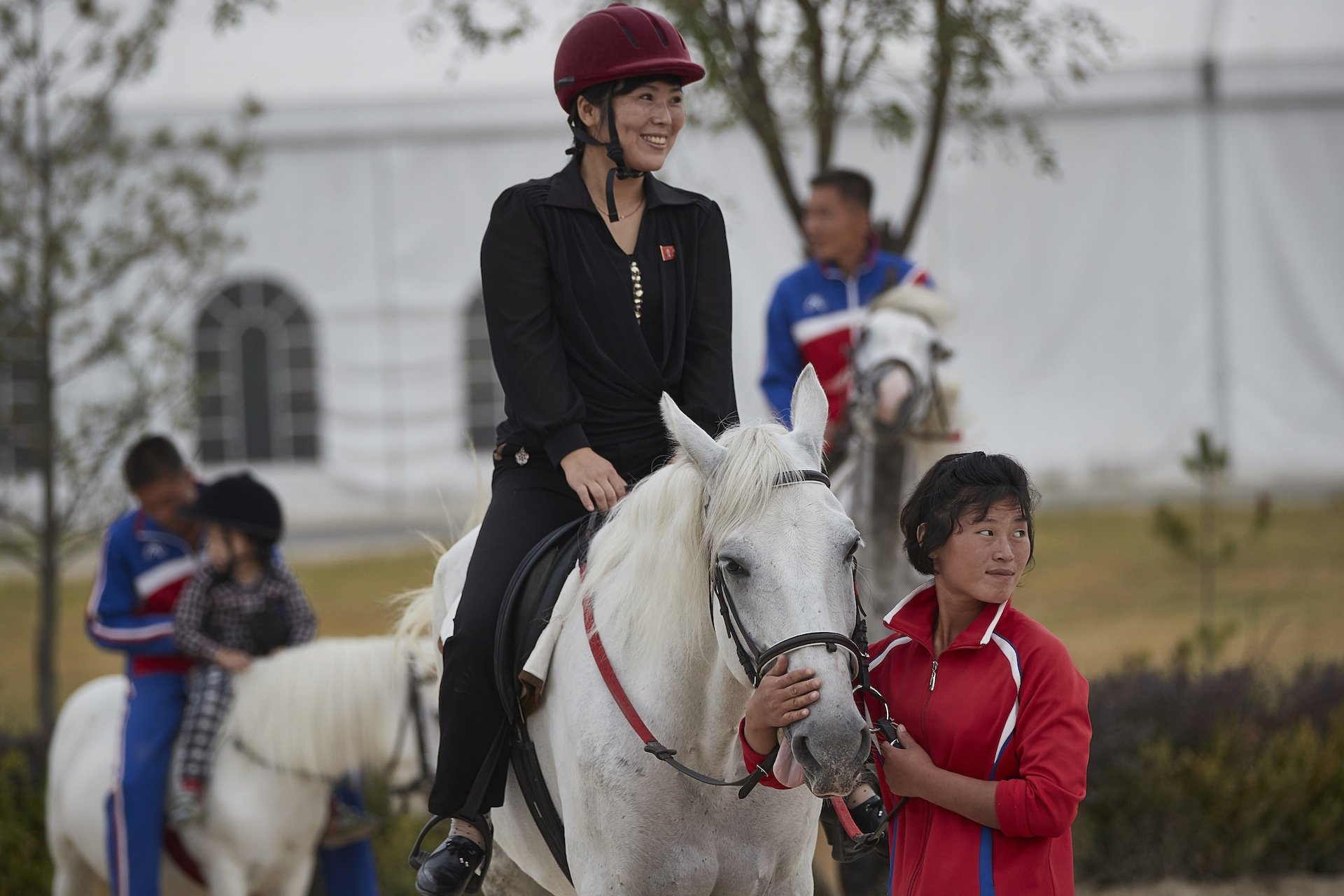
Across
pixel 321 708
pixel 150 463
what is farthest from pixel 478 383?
pixel 321 708

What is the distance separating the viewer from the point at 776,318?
19.4 ft

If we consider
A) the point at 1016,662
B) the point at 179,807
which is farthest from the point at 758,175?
the point at 1016,662

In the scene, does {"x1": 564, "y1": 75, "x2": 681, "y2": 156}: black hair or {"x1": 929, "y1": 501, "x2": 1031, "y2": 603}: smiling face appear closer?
{"x1": 929, "y1": 501, "x2": 1031, "y2": 603}: smiling face

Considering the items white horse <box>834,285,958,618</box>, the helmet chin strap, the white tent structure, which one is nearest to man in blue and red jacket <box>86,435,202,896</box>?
white horse <box>834,285,958,618</box>

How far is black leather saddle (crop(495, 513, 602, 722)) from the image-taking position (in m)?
3.15

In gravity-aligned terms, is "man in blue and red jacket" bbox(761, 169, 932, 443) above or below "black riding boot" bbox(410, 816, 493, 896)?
above

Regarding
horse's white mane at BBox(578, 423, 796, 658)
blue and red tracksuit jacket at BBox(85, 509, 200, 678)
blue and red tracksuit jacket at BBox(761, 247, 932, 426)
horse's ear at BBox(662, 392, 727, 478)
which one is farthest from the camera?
blue and red tracksuit jacket at BBox(761, 247, 932, 426)

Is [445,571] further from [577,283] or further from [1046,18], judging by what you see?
[1046,18]

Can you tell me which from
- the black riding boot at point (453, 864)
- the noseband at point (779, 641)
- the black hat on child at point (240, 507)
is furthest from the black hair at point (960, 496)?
the black hat on child at point (240, 507)

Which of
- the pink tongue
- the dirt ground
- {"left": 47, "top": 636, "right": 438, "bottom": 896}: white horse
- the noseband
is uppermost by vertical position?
the noseband

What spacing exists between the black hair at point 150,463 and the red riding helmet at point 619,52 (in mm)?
3110

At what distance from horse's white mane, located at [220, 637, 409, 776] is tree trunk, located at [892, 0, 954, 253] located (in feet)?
10.8

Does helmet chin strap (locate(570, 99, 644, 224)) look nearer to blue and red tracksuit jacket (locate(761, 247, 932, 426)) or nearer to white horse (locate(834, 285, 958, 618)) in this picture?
white horse (locate(834, 285, 958, 618))

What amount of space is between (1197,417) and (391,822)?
443 inches
